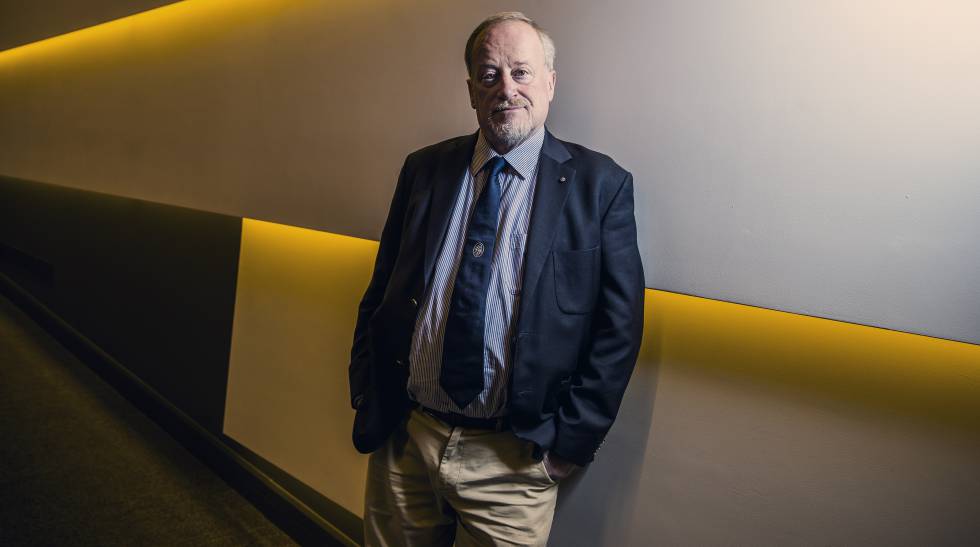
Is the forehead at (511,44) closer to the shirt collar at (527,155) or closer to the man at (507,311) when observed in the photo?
the man at (507,311)

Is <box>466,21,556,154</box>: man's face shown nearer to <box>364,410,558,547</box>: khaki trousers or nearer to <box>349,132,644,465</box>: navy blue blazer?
<box>349,132,644,465</box>: navy blue blazer

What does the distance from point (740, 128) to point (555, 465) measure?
84cm

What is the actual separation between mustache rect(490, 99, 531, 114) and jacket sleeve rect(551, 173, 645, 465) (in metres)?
0.28

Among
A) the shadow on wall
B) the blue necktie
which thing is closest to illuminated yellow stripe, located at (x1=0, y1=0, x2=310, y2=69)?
the blue necktie

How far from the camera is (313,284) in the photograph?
2.41m

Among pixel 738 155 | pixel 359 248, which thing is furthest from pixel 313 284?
pixel 738 155

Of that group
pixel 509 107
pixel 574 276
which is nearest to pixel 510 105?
pixel 509 107

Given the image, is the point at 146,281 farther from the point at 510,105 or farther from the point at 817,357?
the point at 817,357

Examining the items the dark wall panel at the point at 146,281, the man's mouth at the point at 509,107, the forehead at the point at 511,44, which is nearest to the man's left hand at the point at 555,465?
the man's mouth at the point at 509,107

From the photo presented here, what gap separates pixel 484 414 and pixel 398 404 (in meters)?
0.28

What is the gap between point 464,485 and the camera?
1414mm

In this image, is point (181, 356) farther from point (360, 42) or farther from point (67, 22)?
point (67, 22)

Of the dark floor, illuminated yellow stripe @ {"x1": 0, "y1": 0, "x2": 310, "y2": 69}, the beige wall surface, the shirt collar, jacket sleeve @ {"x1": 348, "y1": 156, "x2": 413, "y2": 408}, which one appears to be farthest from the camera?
illuminated yellow stripe @ {"x1": 0, "y1": 0, "x2": 310, "y2": 69}

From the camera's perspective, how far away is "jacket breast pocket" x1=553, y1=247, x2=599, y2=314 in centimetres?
130
